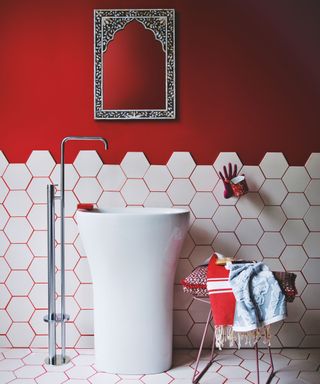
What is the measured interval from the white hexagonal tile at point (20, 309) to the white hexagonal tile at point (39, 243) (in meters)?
0.28

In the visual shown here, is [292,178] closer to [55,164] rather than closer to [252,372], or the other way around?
[252,372]

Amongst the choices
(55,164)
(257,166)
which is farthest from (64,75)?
(257,166)

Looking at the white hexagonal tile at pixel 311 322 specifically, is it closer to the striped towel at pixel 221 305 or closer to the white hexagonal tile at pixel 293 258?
the white hexagonal tile at pixel 293 258

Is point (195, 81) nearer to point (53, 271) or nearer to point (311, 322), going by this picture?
point (53, 271)

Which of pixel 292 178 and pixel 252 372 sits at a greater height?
pixel 292 178

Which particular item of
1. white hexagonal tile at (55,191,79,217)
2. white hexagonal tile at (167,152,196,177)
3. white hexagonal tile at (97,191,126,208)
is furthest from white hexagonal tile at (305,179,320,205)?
Answer: white hexagonal tile at (55,191,79,217)

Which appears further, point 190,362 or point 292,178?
point 292,178

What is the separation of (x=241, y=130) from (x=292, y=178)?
40 cm

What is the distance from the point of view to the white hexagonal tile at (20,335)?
9.46 ft

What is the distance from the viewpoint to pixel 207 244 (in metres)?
2.86

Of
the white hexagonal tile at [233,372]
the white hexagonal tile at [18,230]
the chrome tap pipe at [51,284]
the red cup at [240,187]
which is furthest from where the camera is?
the white hexagonal tile at [18,230]

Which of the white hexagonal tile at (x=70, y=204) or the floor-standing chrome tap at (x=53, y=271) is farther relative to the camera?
the white hexagonal tile at (x=70, y=204)

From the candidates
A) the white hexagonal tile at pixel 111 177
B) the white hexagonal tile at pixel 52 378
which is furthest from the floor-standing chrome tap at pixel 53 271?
the white hexagonal tile at pixel 111 177

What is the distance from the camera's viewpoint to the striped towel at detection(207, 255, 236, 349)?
2.09 m
